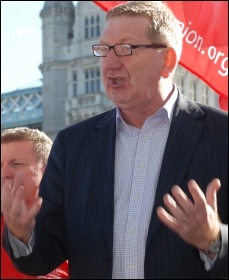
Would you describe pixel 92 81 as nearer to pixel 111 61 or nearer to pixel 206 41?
pixel 206 41

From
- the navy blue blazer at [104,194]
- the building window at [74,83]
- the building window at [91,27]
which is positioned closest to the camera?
the navy blue blazer at [104,194]

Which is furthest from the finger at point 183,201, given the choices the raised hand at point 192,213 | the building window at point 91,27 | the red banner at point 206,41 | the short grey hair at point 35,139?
the building window at point 91,27

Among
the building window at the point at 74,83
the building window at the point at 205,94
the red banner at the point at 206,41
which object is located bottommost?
the red banner at the point at 206,41

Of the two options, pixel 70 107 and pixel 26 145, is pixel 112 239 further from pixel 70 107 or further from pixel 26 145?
pixel 70 107

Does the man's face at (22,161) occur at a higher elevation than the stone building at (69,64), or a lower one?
lower

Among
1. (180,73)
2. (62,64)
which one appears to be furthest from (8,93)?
(180,73)

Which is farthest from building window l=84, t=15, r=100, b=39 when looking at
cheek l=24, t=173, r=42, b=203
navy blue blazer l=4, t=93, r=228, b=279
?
navy blue blazer l=4, t=93, r=228, b=279

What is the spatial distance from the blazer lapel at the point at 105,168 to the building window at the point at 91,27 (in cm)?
3483

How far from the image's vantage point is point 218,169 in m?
2.94

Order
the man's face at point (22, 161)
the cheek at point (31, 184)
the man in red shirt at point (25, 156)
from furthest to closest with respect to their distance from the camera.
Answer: the man in red shirt at point (25, 156) → the man's face at point (22, 161) → the cheek at point (31, 184)

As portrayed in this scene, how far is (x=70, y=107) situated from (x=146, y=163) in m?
34.0

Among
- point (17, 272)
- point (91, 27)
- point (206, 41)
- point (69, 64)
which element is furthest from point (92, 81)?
point (17, 272)

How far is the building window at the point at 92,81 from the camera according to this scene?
36531 millimetres

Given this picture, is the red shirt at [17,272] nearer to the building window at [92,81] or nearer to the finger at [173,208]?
the finger at [173,208]
